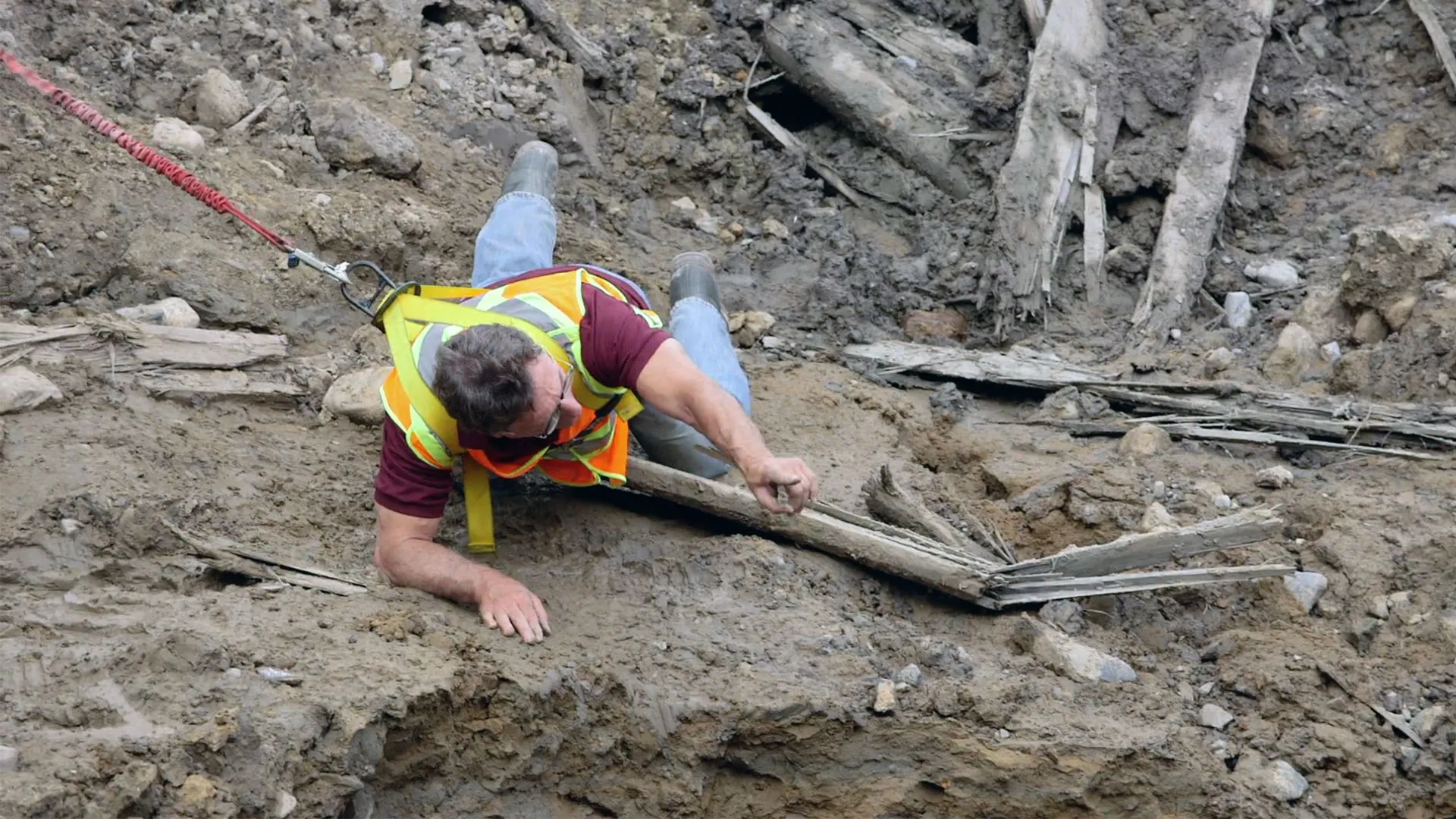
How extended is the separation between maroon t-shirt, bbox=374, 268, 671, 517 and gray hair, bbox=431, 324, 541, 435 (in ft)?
0.97

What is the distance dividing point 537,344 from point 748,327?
2.29m

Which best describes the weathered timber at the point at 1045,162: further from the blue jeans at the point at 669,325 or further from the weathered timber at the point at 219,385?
the weathered timber at the point at 219,385

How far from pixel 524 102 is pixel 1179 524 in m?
3.55

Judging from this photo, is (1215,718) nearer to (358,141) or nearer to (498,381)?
(498,381)

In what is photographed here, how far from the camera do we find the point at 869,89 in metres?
6.62

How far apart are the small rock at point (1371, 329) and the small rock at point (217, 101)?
459 cm

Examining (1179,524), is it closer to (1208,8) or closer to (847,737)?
(847,737)

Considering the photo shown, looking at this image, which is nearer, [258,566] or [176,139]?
[258,566]

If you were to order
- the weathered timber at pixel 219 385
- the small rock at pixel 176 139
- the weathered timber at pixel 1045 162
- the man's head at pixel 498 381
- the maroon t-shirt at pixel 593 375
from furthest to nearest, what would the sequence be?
the weathered timber at pixel 1045 162 < the small rock at pixel 176 139 < the weathered timber at pixel 219 385 < the maroon t-shirt at pixel 593 375 < the man's head at pixel 498 381

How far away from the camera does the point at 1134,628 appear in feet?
13.7

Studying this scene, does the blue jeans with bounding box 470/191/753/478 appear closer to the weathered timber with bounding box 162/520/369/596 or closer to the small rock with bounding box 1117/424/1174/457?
the weathered timber with bounding box 162/520/369/596

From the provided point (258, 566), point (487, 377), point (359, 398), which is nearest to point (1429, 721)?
point (487, 377)

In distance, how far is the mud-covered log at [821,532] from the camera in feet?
13.6

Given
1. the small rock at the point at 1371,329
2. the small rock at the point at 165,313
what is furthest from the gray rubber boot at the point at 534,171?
the small rock at the point at 1371,329
